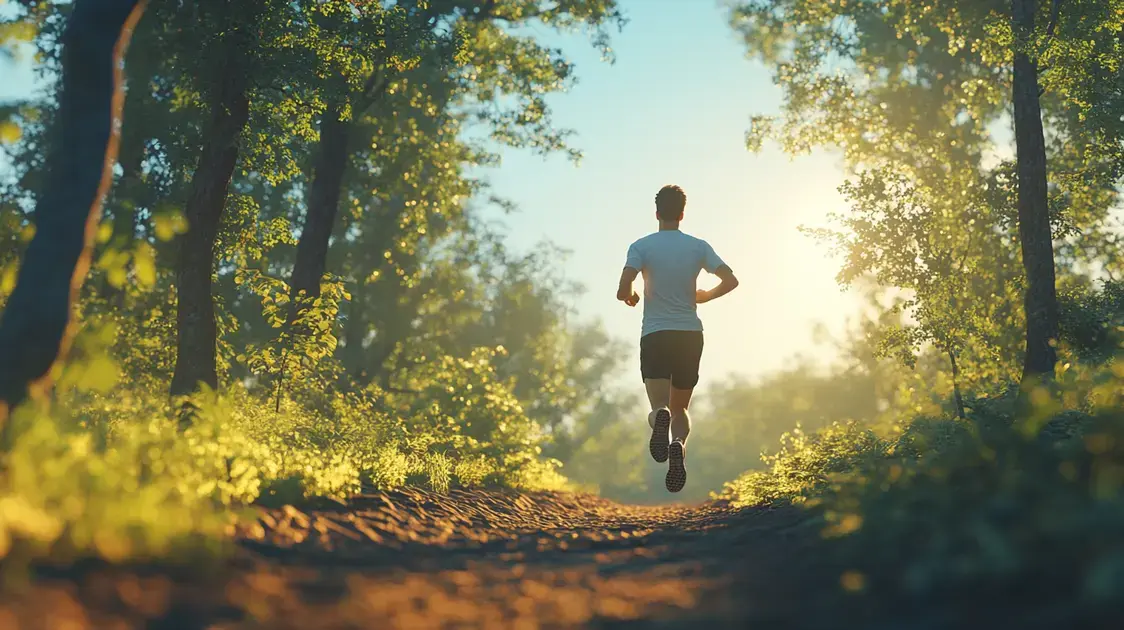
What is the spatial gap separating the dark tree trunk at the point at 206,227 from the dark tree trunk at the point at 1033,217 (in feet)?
35.5

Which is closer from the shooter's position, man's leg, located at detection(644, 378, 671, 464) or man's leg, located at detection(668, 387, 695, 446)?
man's leg, located at detection(644, 378, 671, 464)

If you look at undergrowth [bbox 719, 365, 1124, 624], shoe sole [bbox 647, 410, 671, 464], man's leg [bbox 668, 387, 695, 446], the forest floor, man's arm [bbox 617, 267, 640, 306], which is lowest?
the forest floor

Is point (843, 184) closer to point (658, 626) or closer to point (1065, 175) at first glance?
point (1065, 175)

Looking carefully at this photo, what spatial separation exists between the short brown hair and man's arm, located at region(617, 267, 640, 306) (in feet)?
2.36

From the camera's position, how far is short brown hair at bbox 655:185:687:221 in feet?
28.3

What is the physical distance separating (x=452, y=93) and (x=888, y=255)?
10.9 metres

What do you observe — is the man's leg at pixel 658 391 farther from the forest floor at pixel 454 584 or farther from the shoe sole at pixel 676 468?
the forest floor at pixel 454 584

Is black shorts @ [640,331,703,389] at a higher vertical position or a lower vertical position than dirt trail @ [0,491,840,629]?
higher

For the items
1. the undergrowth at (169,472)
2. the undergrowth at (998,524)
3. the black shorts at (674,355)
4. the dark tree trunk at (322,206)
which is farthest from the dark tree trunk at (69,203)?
the dark tree trunk at (322,206)

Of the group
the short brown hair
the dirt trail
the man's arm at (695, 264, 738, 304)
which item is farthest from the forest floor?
the short brown hair

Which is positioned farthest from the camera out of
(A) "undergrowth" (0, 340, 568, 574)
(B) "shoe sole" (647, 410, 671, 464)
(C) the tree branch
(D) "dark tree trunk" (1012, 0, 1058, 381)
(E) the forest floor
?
(C) the tree branch

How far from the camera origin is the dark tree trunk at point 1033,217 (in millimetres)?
12750

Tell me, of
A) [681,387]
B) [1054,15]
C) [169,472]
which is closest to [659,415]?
[681,387]

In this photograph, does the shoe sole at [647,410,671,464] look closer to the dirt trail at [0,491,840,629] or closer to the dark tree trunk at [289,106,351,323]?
the dirt trail at [0,491,840,629]
